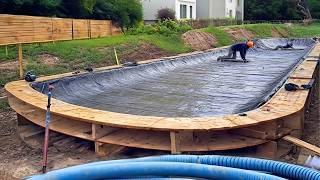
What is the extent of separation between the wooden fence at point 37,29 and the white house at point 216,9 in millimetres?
19475

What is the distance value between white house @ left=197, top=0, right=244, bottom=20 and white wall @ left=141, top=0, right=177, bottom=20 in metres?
6.19

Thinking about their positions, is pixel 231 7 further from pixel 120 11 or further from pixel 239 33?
pixel 120 11

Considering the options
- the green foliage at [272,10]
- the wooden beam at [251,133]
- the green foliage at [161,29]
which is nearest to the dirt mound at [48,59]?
the wooden beam at [251,133]

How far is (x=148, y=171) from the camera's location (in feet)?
10.3

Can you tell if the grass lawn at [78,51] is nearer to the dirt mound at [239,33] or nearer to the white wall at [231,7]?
the dirt mound at [239,33]

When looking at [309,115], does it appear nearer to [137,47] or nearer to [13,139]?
[13,139]

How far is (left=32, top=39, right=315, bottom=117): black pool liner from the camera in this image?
591cm

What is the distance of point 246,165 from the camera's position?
3.30 m

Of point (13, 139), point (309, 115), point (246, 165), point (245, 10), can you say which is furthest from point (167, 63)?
point (245, 10)

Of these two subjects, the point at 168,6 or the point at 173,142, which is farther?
the point at 168,6

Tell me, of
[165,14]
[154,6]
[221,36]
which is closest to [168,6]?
[154,6]

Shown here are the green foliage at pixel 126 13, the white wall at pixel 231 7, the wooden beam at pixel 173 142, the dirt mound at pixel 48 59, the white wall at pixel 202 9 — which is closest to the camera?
the wooden beam at pixel 173 142

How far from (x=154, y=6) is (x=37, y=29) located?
63.0 ft

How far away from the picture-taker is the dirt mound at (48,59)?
10506 millimetres
